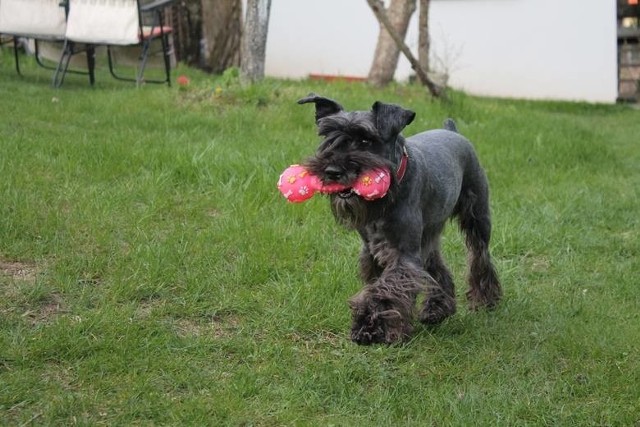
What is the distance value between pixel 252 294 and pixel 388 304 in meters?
1.02

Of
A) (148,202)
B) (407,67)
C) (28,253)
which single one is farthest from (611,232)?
(407,67)

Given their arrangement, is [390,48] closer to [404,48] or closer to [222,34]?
[404,48]

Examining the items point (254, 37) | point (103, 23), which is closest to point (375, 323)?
point (254, 37)

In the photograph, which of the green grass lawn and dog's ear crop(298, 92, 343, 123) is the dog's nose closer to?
dog's ear crop(298, 92, 343, 123)

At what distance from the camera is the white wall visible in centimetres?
1546

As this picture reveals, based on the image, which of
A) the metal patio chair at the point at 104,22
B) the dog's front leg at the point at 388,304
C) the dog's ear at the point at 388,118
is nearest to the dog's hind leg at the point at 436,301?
the dog's front leg at the point at 388,304

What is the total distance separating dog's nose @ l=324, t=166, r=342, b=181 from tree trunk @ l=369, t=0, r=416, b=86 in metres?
9.31

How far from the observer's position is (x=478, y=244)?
18.0 feet

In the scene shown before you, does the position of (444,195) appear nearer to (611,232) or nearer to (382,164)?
(382,164)

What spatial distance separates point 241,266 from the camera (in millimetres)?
5430

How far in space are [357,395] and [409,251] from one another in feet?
2.85

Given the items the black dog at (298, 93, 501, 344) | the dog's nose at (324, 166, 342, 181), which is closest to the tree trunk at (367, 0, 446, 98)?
the black dog at (298, 93, 501, 344)

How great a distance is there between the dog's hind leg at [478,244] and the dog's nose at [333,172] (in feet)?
5.05

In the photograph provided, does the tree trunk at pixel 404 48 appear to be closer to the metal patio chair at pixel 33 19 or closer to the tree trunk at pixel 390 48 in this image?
the tree trunk at pixel 390 48
